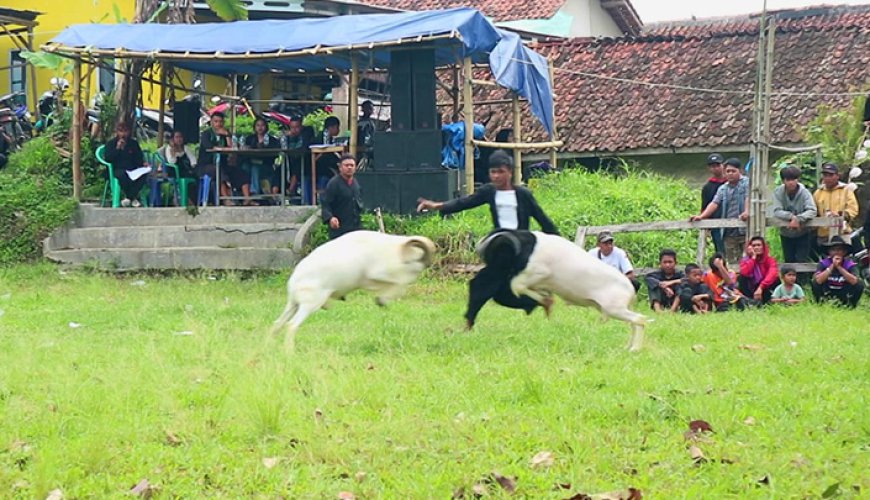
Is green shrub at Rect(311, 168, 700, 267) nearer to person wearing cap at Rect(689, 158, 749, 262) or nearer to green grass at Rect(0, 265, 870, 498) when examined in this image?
person wearing cap at Rect(689, 158, 749, 262)

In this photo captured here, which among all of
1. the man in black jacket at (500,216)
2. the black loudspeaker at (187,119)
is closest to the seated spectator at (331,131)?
the black loudspeaker at (187,119)

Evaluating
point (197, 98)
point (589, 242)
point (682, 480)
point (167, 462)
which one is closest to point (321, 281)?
point (167, 462)

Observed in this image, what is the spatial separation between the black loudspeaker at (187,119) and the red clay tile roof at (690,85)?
626 centimetres

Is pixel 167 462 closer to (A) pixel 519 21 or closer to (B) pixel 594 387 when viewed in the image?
(B) pixel 594 387

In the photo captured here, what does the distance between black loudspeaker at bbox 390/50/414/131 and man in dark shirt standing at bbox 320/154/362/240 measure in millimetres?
4252

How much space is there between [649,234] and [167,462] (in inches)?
432

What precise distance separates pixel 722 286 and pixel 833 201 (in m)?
2.04

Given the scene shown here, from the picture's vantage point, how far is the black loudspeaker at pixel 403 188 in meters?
17.0

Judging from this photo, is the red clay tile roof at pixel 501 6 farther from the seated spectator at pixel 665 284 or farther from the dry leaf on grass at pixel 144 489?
the dry leaf on grass at pixel 144 489

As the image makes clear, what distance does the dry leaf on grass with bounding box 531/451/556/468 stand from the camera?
19.8 ft

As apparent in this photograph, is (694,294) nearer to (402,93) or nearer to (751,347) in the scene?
(751,347)

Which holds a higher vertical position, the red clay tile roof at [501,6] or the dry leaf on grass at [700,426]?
the red clay tile roof at [501,6]

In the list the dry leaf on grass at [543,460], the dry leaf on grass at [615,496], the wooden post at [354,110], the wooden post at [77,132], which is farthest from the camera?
the wooden post at [77,132]

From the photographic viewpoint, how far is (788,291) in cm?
1359
